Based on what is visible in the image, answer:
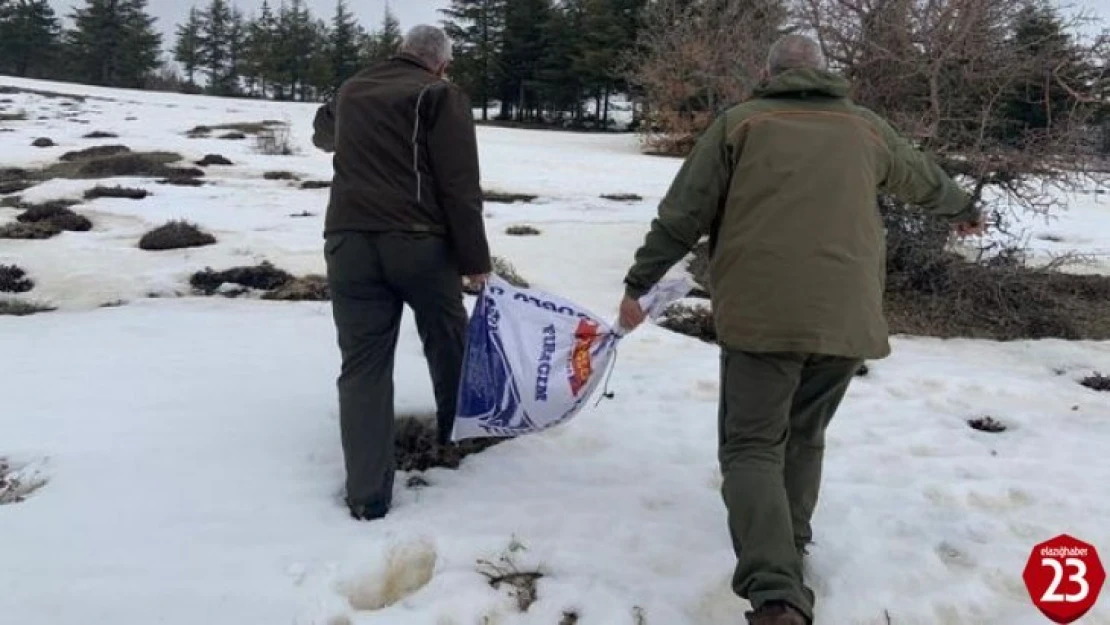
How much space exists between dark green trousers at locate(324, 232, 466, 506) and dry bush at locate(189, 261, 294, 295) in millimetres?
4709

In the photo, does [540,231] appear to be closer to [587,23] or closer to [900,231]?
[900,231]

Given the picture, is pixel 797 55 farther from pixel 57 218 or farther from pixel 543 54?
pixel 543 54

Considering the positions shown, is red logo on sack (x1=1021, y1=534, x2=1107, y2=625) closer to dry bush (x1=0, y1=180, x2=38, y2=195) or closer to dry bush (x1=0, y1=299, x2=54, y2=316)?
dry bush (x1=0, y1=299, x2=54, y2=316)

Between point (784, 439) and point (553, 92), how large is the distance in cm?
4470

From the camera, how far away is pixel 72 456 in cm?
420

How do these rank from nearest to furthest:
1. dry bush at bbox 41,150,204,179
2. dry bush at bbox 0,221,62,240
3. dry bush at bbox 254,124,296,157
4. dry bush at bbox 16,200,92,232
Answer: dry bush at bbox 0,221,62,240 → dry bush at bbox 16,200,92,232 → dry bush at bbox 41,150,204,179 → dry bush at bbox 254,124,296,157

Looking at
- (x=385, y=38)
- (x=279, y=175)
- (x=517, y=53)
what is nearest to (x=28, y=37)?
(x=385, y=38)

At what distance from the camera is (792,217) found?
2969 millimetres

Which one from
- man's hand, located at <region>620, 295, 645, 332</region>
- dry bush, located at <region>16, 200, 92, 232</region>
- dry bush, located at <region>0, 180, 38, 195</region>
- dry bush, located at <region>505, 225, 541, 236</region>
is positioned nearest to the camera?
man's hand, located at <region>620, 295, 645, 332</region>

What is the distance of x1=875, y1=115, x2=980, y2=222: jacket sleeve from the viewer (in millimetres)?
3262

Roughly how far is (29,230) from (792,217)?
33.0 ft

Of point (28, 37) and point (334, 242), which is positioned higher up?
point (28, 37)

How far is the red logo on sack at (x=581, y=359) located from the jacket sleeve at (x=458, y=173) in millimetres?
505

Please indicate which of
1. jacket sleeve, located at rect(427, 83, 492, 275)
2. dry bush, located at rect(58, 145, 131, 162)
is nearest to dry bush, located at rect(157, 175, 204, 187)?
dry bush, located at rect(58, 145, 131, 162)
